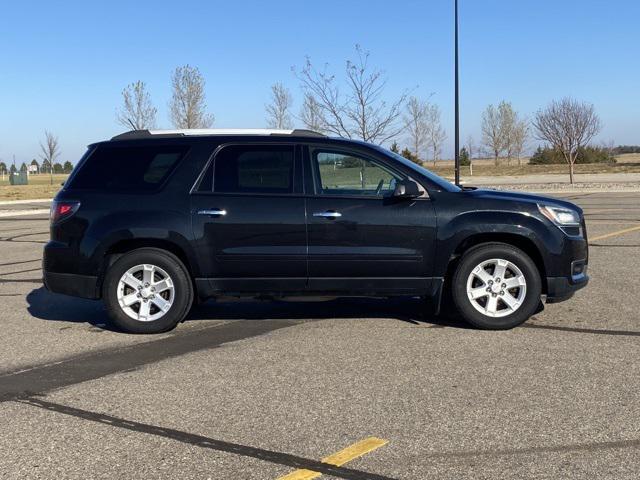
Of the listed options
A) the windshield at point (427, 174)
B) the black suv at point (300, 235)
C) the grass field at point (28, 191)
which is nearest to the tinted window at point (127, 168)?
the black suv at point (300, 235)

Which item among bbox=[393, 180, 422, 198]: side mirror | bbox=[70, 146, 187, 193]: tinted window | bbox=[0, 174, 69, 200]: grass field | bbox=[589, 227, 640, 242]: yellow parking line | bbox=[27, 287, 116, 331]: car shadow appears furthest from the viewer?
bbox=[0, 174, 69, 200]: grass field

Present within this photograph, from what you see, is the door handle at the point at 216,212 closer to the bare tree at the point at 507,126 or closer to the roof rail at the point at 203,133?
the roof rail at the point at 203,133

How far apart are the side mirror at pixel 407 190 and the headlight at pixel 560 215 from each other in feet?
3.72

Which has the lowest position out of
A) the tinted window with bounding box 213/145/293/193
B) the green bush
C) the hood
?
the hood

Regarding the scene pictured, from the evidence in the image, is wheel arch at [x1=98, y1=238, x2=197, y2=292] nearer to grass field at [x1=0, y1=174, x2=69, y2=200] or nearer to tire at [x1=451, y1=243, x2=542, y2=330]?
tire at [x1=451, y1=243, x2=542, y2=330]

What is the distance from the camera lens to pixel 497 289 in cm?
646

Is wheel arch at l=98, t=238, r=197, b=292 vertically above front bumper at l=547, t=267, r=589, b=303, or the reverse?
wheel arch at l=98, t=238, r=197, b=292

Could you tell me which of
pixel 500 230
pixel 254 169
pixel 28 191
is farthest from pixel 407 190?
pixel 28 191

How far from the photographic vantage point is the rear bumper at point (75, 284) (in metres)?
6.58

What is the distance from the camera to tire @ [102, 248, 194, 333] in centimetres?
650

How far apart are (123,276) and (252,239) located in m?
1.22

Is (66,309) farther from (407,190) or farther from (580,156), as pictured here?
(580,156)

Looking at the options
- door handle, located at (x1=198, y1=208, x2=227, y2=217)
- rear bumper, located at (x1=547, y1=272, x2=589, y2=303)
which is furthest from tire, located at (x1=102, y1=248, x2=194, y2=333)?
rear bumper, located at (x1=547, y1=272, x2=589, y2=303)

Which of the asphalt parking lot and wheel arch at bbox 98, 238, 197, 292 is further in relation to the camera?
wheel arch at bbox 98, 238, 197, 292
